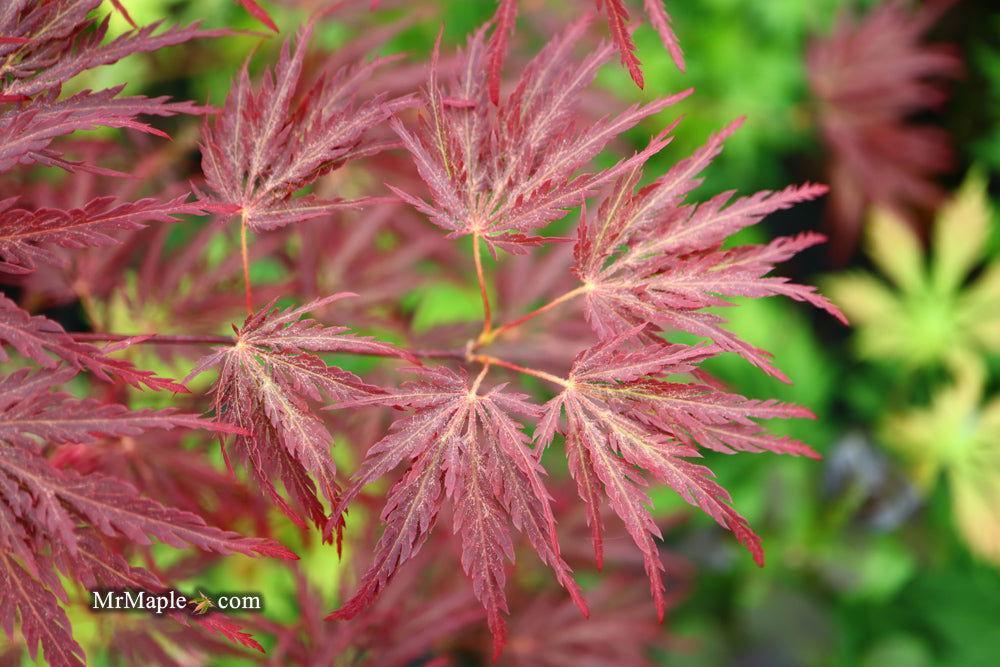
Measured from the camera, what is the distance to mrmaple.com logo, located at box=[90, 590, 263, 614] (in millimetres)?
658

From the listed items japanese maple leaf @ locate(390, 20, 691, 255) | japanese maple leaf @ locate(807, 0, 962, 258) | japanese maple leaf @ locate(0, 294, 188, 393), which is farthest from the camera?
japanese maple leaf @ locate(807, 0, 962, 258)

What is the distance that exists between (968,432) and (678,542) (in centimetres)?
83

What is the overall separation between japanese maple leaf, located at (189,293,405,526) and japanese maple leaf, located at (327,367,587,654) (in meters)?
Result: 0.03

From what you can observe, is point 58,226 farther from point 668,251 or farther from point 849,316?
point 849,316

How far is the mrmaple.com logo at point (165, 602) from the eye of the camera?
658 mm

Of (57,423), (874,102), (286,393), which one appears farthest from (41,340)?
(874,102)

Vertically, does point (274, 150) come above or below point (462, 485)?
above

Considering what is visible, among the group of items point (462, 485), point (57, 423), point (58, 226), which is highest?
point (58, 226)

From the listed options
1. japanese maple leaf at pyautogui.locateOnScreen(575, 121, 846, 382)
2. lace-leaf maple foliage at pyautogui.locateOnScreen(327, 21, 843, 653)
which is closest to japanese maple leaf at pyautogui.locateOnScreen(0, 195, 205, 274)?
lace-leaf maple foliage at pyautogui.locateOnScreen(327, 21, 843, 653)

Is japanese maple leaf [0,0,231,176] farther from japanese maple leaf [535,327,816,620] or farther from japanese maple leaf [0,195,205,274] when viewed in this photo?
japanese maple leaf [535,327,816,620]

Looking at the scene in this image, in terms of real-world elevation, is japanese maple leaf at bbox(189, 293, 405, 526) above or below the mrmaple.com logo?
above

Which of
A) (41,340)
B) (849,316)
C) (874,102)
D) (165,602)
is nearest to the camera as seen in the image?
(41,340)

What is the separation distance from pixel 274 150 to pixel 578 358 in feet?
1.10

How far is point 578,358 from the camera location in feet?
2.18
